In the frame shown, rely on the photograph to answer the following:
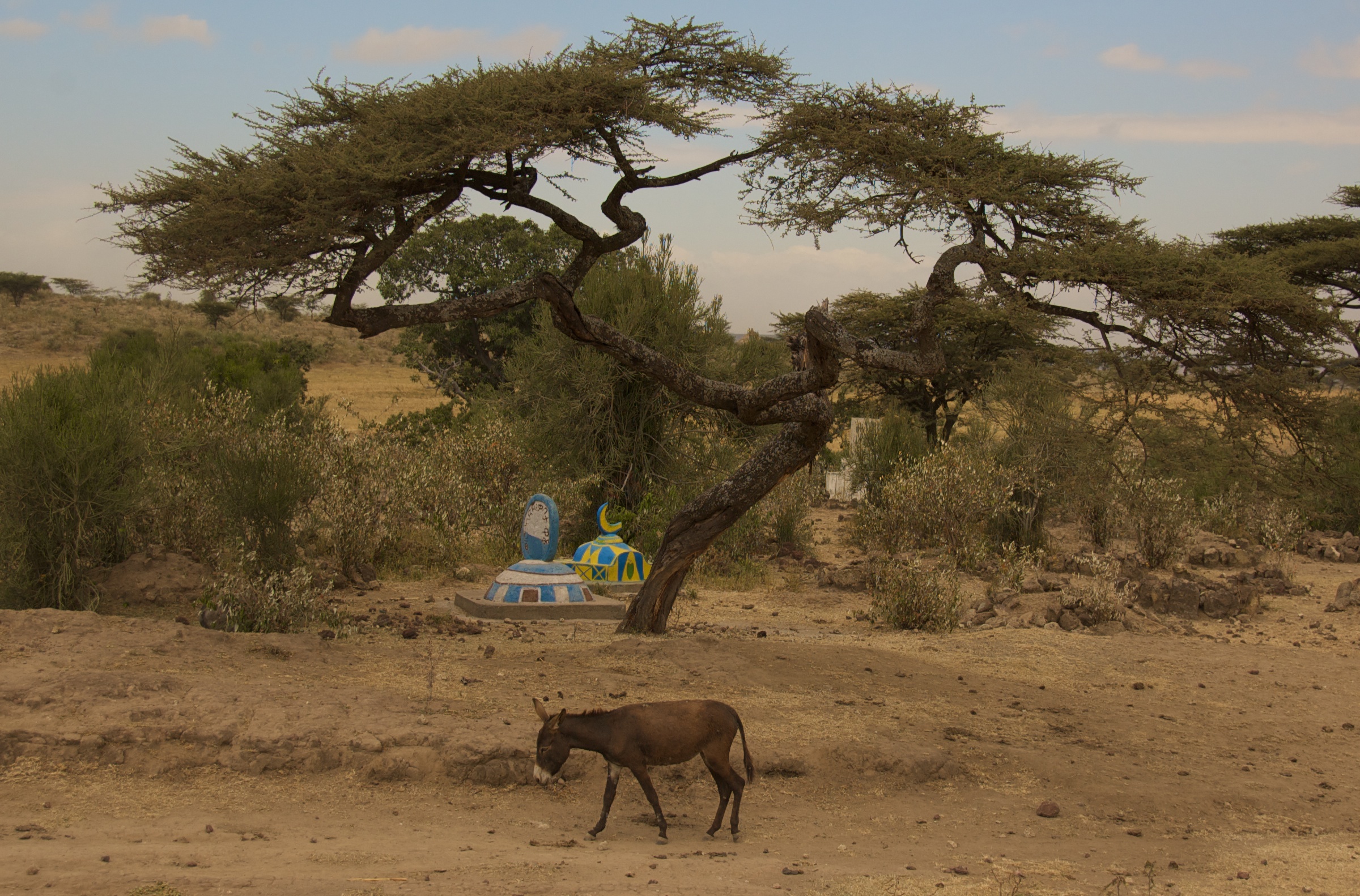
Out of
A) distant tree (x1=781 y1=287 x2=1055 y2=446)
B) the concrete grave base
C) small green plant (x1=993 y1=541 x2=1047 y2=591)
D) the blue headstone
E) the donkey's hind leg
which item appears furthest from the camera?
distant tree (x1=781 y1=287 x2=1055 y2=446)

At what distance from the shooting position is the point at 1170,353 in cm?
709

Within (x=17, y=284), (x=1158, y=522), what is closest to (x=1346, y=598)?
(x=1158, y=522)

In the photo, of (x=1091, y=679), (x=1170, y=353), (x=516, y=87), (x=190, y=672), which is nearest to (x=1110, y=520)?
(x=1091, y=679)

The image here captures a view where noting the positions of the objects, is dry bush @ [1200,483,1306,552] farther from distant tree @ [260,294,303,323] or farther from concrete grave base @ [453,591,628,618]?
distant tree @ [260,294,303,323]

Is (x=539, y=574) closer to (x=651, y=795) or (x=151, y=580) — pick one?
(x=151, y=580)

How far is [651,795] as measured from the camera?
4.46m

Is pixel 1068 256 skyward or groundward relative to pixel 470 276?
groundward

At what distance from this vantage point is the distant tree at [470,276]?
26.3m

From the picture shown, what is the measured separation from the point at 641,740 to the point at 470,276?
76.6 feet

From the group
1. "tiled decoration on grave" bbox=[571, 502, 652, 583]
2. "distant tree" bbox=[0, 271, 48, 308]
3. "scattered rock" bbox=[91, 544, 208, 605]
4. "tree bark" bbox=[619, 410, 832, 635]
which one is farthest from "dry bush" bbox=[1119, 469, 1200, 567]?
"distant tree" bbox=[0, 271, 48, 308]

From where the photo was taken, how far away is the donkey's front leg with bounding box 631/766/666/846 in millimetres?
4418

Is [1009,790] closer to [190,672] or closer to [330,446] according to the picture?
[190,672]

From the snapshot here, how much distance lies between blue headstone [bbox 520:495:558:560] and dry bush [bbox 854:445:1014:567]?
19.5 feet

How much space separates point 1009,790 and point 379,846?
337 cm
